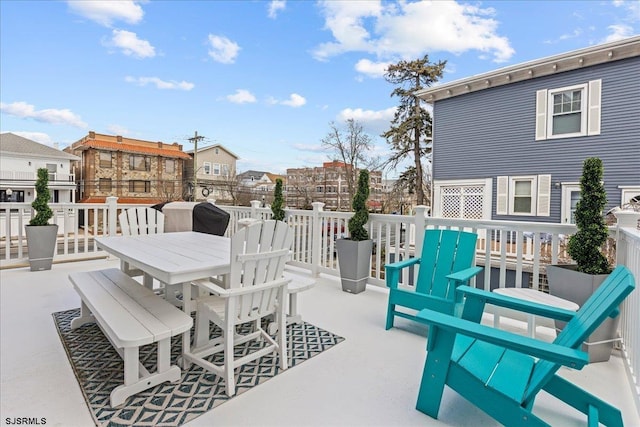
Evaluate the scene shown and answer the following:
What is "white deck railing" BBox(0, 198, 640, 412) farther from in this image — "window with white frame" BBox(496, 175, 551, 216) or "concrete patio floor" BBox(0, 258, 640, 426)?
"window with white frame" BBox(496, 175, 551, 216)

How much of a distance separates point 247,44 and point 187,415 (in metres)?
8.69

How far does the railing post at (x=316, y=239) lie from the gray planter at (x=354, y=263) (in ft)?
2.20

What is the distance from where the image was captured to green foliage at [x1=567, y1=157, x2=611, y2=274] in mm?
2242

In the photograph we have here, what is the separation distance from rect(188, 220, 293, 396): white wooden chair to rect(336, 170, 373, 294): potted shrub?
1724 mm

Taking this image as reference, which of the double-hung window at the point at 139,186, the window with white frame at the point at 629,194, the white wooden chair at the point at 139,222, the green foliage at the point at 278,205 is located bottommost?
the white wooden chair at the point at 139,222

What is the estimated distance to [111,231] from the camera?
5250 mm

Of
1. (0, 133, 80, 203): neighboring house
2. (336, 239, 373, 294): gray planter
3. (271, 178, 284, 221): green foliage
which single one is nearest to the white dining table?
(336, 239, 373, 294): gray planter

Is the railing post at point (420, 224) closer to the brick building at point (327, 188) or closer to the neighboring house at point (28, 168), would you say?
the brick building at point (327, 188)

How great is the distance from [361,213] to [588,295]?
7.36 ft

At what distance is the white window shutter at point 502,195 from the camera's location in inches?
342

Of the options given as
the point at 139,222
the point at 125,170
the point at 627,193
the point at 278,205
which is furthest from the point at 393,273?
the point at 125,170

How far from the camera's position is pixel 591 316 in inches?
53.3

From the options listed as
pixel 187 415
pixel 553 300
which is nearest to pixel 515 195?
pixel 553 300

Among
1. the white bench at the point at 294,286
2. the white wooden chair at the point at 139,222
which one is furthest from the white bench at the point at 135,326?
the white wooden chair at the point at 139,222
